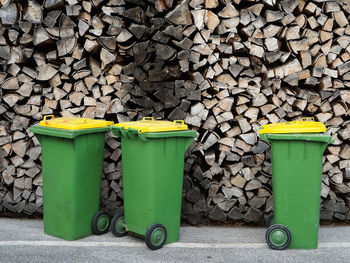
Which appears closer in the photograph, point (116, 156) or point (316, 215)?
point (316, 215)

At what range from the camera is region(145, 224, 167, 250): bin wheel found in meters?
3.77

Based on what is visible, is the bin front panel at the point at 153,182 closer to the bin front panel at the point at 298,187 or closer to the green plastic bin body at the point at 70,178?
the green plastic bin body at the point at 70,178

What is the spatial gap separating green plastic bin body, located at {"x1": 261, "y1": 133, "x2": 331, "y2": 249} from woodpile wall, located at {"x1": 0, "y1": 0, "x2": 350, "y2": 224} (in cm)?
68

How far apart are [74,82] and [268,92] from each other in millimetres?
1974

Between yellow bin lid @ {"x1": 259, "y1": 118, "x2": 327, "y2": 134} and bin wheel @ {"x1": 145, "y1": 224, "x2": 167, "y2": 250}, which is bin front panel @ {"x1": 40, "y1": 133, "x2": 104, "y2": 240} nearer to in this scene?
bin wheel @ {"x1": 145, "y1": 224, "x2": 167, "y2": 250}

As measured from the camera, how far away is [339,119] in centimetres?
453

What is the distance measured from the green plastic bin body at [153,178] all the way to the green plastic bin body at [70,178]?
0.30 m

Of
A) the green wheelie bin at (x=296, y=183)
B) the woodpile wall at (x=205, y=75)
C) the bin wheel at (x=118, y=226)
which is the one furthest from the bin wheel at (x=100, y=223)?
the green wheelie bin at (x=296, y=183)

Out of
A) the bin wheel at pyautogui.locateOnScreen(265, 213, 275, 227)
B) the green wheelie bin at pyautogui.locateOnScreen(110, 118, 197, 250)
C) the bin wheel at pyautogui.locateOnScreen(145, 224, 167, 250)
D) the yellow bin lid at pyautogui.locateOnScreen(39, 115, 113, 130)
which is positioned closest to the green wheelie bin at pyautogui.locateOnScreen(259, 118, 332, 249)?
the bin wheel at pyautogui.locateOnScreen(265, 213, 275, 227)

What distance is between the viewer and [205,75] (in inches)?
177

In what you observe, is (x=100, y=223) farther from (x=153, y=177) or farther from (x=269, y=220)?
(x=269, y=220)

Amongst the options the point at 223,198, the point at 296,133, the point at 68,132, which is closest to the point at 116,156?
the point at 68,132

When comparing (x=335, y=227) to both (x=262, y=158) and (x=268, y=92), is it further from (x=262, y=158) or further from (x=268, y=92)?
(x=268, y=92)

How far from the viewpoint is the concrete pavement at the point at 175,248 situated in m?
3.65
